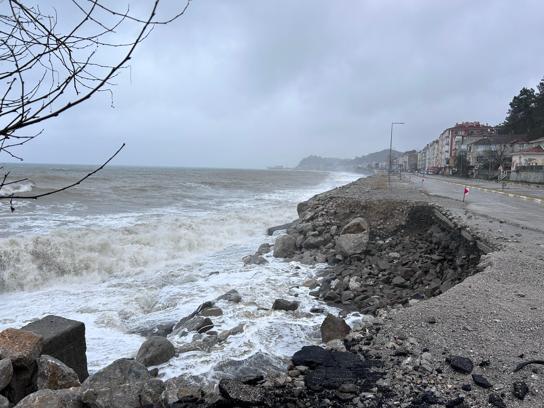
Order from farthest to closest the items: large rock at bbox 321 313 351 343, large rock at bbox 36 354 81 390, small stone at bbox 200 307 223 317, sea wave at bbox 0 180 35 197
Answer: small stone at bbox 200 307 223 317 → large rock at bbox 321 313 351 343 → large rock at bbox 36 354 81 390 → sea wave at bbox 0 180 35 197

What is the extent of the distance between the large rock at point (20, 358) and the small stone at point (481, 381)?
458cm

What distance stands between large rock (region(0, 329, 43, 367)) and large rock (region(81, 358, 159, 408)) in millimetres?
619

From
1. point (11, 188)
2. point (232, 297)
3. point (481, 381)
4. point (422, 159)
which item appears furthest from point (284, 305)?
point (422, 159)

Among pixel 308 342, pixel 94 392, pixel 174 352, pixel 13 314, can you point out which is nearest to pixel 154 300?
pixel 13 314

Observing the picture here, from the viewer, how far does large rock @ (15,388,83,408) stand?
3.54 m

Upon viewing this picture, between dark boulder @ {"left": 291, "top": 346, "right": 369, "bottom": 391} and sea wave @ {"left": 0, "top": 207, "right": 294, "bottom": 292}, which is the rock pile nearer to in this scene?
dark boulder @ {"left": 291, "top": 346, "right": 369, "bottom": 391}

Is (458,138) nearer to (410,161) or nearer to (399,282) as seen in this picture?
(410,161)

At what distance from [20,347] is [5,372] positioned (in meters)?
0.40

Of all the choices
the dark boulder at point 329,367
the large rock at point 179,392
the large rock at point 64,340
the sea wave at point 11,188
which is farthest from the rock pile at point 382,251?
the sea wave at point 11,188

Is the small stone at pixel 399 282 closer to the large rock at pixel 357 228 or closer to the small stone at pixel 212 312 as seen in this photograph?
the large rock at pixel 357 228

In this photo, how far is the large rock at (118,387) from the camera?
4.03 metres

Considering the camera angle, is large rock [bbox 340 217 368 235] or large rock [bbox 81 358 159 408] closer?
large rock [bbox 81 358 159 408]

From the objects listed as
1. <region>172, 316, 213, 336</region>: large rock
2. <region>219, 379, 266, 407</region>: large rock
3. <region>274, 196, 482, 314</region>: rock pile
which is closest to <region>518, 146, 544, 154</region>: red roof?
<region>274, 196, 482, 314</region>: rock pile

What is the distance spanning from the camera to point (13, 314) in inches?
339
